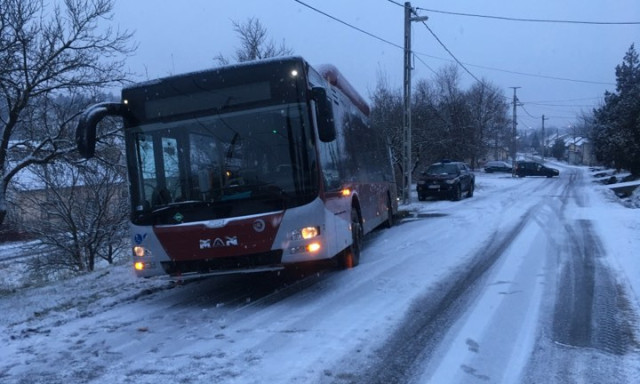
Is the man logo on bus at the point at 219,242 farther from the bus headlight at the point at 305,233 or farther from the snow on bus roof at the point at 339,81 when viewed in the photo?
the snow on bus roof at the point at 339,81

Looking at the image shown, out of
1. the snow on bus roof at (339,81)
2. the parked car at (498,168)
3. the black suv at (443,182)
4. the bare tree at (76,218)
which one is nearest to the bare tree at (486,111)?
the parked car at (498,168)

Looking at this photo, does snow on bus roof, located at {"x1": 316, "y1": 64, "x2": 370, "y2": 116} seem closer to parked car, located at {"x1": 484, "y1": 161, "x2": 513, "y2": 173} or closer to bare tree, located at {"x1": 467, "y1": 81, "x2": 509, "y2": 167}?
bare tree, located at {"x1": 467, "y1": 81, "x2": 509, "y2": 167}

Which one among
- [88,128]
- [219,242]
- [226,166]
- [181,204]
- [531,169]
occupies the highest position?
[88,128]

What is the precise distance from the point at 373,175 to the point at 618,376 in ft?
26.6

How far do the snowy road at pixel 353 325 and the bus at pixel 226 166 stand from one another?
74 cm

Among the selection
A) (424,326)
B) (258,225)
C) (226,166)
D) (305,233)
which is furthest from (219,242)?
(424,326)

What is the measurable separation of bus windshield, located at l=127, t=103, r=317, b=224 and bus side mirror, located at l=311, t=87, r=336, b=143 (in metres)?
0.16

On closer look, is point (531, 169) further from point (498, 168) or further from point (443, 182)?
point (443, 182)

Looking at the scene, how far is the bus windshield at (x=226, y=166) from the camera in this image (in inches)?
251

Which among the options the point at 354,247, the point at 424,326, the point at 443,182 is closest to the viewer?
the point at 424,326

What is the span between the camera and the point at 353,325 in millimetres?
5477

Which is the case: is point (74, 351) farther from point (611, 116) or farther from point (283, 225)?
point (611, 116)

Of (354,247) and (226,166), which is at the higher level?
(226,166)

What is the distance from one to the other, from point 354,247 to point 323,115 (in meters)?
2.98
